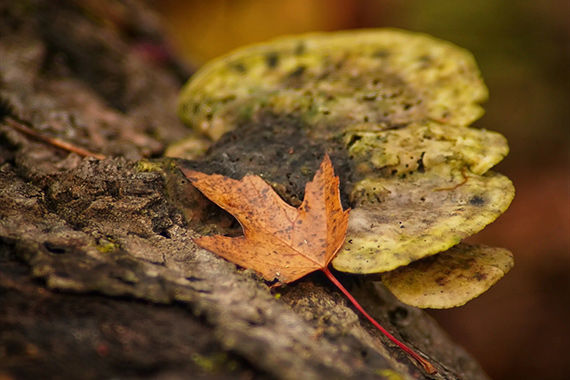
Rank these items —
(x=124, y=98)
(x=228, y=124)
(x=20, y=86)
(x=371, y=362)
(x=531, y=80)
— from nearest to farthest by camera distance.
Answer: (x=371, y=362) < (x=228, y=124) < (x=20, y=86) < (x=124, y=98) < (x=531, y=80)

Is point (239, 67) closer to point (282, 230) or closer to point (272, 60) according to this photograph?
point (272, 60)

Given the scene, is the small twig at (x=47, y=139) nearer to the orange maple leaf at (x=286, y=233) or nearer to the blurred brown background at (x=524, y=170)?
the orange maple leaf at (x=286, y=233)

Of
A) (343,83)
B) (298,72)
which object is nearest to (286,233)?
(343,83)

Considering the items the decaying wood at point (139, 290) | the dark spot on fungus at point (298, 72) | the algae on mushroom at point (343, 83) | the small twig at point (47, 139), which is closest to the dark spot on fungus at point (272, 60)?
the algae on mushroom at point (343, 83)

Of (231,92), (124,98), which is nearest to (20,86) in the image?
(124,98)

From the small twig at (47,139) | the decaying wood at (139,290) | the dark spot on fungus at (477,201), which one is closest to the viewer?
the decaying wood at (139,290)

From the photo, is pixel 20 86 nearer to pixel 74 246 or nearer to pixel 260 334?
pixel 74 246

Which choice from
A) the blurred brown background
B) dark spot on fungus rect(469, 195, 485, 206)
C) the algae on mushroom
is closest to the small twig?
the algae on mushroom
